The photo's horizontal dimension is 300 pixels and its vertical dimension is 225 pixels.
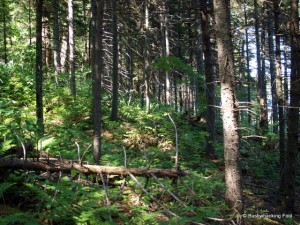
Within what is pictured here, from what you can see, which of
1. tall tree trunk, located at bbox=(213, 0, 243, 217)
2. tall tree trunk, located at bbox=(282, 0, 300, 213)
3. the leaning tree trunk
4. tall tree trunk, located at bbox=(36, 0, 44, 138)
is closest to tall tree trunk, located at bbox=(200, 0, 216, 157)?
the leaning tree trunk

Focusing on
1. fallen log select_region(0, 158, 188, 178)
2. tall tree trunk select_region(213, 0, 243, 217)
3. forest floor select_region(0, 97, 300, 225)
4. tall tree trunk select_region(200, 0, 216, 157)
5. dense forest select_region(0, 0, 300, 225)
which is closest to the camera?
forest floor select_region(0, 97, 300, 225)

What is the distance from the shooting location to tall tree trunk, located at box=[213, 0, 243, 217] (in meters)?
4.91

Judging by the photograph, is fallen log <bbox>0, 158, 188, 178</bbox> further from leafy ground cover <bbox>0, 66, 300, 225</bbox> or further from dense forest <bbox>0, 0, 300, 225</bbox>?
leafy ground cover <bbox>0, 66, 300, 225</bbox>

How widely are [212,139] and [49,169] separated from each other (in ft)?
26.1

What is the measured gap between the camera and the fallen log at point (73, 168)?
15.7ft

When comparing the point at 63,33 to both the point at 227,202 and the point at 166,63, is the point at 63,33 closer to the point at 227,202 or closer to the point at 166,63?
the point at 166,63

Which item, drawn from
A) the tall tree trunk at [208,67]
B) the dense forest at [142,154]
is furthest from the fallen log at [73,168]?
the tall tree trunk at [208,67]

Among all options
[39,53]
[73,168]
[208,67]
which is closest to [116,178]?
[73,168]

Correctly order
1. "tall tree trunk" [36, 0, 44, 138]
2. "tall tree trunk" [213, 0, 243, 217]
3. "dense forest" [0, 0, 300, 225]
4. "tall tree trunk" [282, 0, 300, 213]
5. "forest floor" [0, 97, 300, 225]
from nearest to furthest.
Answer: "forest floor" [0, 97, 300, 225] < "dense forest" [0, 0, 300, 225] < "tall tree trunk" [213, 0, 243, 217] < "tall tree trunk" [282, 0, 300, 213] < "tall tree trunk" [36, 0, 44, 138]

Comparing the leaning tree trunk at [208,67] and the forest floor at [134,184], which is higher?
the leaning tree trunk at [208,67]

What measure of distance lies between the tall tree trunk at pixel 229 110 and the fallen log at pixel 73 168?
935 millimetres

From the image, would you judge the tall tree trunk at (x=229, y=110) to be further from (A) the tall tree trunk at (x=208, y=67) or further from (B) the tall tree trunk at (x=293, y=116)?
(A) the tall tree trunk at (x=208, y=67)

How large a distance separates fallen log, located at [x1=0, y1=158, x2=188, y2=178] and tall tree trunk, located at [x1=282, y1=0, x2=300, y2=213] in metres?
5.01

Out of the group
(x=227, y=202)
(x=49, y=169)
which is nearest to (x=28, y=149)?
(x=49, y=169)
